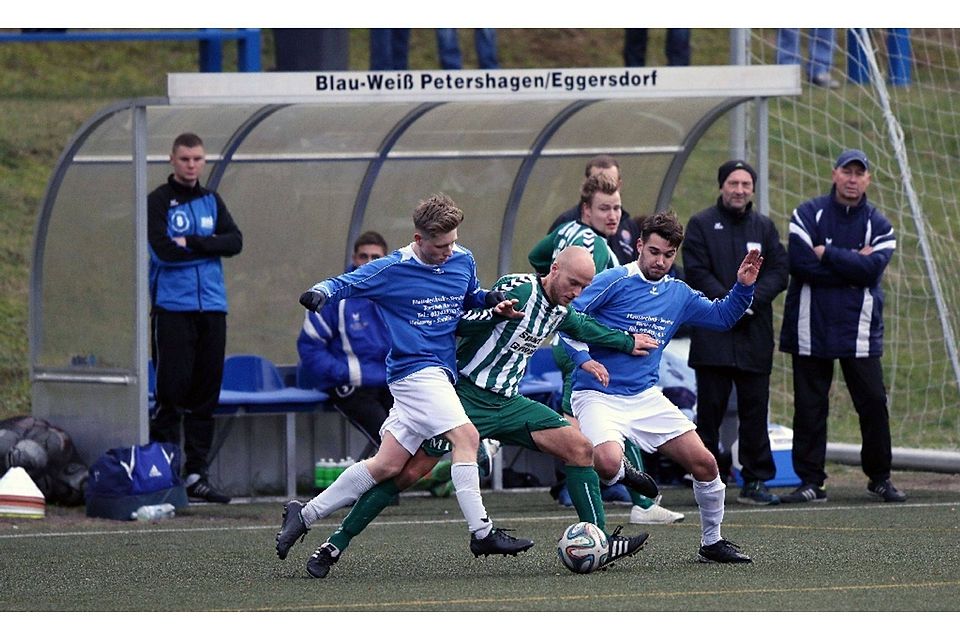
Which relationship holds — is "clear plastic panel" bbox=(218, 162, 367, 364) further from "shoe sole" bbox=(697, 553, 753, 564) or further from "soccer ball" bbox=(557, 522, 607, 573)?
"soccer ball" bbox=(557, 522, 607, 573)

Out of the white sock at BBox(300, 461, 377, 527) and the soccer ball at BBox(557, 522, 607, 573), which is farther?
the white sock at BBox(300, 461, 377, 527)

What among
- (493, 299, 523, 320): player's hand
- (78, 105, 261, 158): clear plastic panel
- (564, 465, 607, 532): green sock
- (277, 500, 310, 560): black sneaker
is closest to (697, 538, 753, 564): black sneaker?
(564, 465, 607, 532): green sock

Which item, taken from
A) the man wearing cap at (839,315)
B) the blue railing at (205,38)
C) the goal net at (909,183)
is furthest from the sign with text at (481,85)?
the blue railing at (205,38)

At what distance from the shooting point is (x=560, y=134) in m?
13.5

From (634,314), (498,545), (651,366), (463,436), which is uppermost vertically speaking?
(634,314)

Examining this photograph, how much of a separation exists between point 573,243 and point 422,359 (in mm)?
2276

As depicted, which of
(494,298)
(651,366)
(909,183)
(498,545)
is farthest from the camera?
(909,183)

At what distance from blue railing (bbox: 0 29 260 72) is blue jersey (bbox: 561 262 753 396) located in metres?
9.21

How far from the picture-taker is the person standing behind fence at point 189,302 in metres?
11.7

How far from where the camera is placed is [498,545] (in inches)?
316

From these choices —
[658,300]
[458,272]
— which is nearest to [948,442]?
[658,300]

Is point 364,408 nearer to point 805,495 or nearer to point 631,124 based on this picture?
point 805,495

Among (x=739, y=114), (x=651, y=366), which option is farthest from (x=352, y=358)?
(x=651, y=366)

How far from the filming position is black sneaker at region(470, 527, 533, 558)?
8023mm
